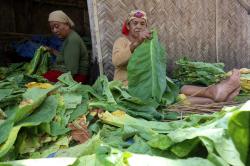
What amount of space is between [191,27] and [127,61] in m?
2.25

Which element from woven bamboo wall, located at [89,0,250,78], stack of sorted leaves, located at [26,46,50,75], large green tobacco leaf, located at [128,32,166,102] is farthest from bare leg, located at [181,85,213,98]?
stack of sorted leaves, located at [26,46,50,75]

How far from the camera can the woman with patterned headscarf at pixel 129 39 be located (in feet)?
13.7

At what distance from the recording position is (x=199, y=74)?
483 centimetres

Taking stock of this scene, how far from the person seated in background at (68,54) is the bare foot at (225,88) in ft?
7.02

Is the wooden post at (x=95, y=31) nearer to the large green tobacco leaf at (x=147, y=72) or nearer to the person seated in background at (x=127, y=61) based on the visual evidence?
the person seated in background at (x=127, y=61)

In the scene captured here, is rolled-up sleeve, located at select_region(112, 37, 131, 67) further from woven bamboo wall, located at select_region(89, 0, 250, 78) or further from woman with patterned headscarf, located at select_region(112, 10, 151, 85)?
woven bamboo wall, located at select_region(89, 0, 250, 78)

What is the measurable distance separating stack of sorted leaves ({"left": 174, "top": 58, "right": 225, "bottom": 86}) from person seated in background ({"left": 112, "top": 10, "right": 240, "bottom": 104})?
475 millimetres

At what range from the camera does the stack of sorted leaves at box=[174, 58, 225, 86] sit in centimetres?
470

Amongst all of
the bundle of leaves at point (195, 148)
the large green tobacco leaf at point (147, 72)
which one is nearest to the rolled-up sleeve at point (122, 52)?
the large green tobacco leaf at point (147, 72)

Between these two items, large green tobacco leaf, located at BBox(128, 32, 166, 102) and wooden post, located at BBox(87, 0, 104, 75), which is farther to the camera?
wooden post, located at BBox(87, 0, 104, 75)

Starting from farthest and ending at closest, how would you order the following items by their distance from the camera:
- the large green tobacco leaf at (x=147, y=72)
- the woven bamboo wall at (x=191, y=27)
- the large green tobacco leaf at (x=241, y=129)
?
the woven bamboo wall at (x=191, y=27), the large green tobacco leaf at (x=147, y=72), the large green tobacco leaf at (x=241, y=129)

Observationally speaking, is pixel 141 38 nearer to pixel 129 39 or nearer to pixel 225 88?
pixel 129 39

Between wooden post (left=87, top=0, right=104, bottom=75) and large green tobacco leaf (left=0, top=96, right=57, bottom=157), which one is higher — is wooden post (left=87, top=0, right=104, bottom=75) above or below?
above

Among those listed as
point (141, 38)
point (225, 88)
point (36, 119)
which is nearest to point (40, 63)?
point (141, 38)
